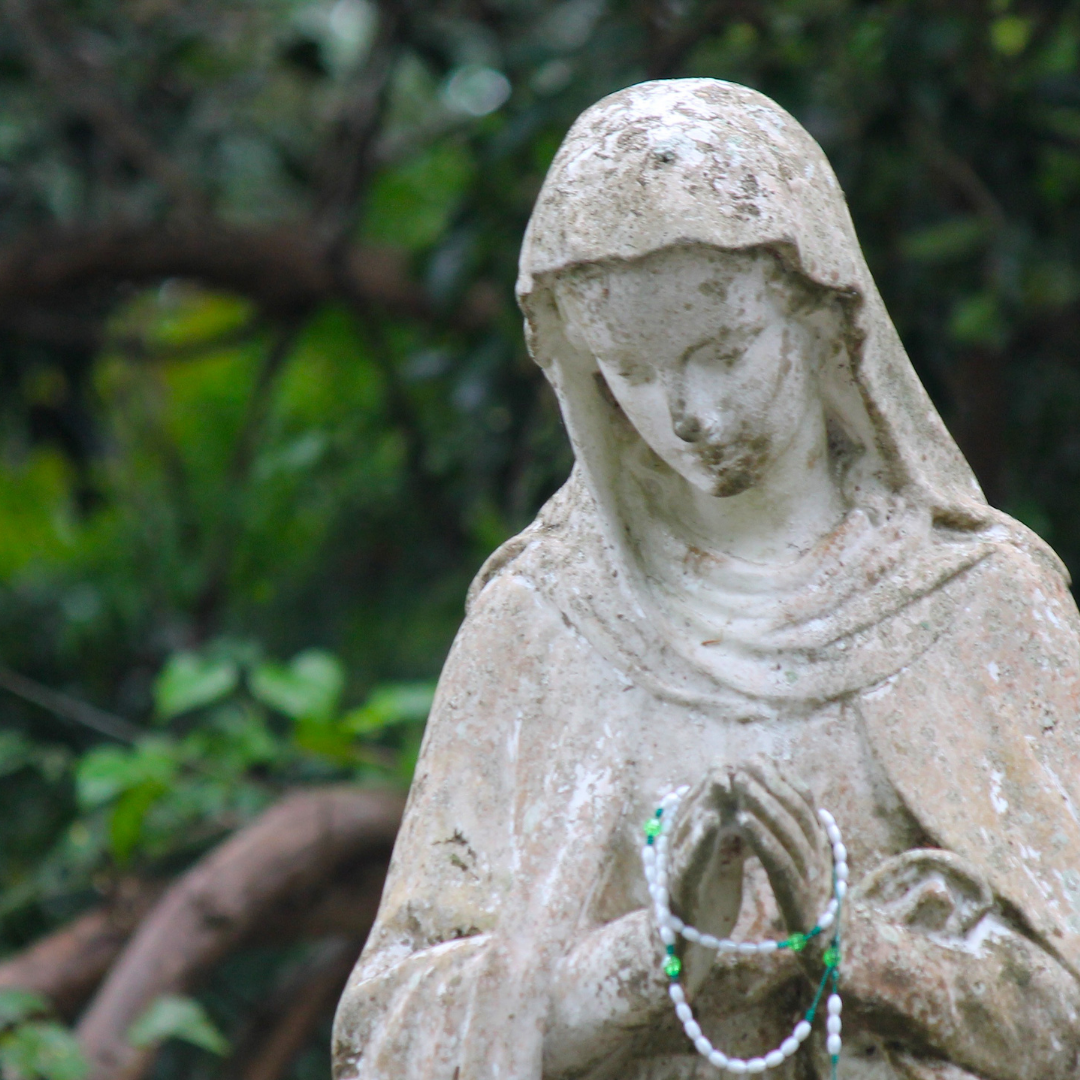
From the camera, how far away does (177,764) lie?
5.32 metres

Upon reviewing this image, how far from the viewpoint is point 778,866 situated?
194 cm

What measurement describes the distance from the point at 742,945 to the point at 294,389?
604 cm

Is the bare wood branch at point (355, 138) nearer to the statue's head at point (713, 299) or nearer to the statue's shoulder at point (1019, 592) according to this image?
the statue's head at point (713, 299)

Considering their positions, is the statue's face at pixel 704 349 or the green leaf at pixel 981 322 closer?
the statue's face at pixel 704 349

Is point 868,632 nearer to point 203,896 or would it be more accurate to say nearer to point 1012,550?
point 1012,550

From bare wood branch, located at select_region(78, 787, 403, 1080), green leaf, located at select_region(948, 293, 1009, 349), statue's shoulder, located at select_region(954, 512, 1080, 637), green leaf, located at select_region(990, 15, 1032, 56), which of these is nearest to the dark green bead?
statue's shoulder, located at select_region(954, 512, 1080, 637)

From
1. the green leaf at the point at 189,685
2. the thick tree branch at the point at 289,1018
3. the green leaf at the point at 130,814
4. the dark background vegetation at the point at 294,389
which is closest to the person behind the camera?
the green leaf at the point at 189,685

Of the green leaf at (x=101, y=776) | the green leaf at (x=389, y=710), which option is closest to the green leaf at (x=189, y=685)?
the green leaf at (x=101, y=776)

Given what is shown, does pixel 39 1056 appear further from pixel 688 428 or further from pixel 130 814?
pixel 688 428

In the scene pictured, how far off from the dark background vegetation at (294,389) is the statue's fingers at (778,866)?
8.93 feet

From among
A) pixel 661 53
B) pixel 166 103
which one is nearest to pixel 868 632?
pixel 661 53

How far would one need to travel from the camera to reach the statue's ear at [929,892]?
210 centimetres

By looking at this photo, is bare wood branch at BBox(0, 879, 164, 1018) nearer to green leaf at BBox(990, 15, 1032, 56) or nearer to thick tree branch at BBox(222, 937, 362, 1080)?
thick tree branch at BBox(222, 937, 362, 1080)

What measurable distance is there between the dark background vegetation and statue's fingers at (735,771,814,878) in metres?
2.74
